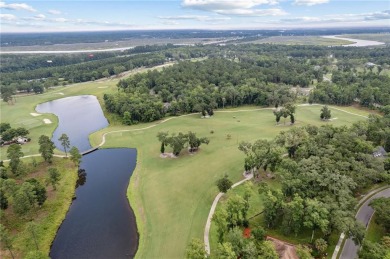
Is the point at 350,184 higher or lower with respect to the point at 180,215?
higher

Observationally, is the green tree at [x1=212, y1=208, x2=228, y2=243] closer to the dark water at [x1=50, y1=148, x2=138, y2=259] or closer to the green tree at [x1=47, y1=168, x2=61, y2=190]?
the dark water at [x1=50, y1=148, x2=138, y2=259]

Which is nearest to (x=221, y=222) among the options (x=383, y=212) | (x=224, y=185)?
(x=224, y=185)

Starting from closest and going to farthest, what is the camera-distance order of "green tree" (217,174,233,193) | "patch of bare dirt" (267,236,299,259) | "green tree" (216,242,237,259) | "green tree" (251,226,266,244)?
"green tree" (216,242,237,259), "patch of bare dirt" (267,236,299,259), "green tree" (251,226,266,244), "green tree" (217,174,233,193)

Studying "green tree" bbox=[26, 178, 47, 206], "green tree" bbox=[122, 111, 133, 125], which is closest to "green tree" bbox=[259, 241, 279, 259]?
"green tree" bbox=[26, 178, 47, 206]

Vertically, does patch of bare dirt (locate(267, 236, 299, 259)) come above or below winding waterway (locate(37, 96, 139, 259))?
above

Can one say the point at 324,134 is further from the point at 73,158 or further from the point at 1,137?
the point at 1,137

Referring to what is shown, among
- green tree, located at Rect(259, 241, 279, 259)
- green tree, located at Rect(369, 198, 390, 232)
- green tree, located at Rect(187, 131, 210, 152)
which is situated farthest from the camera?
green tree, located at Rect(187, 131, 210, 152)

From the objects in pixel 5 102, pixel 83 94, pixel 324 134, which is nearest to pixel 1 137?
pixel 5 102
